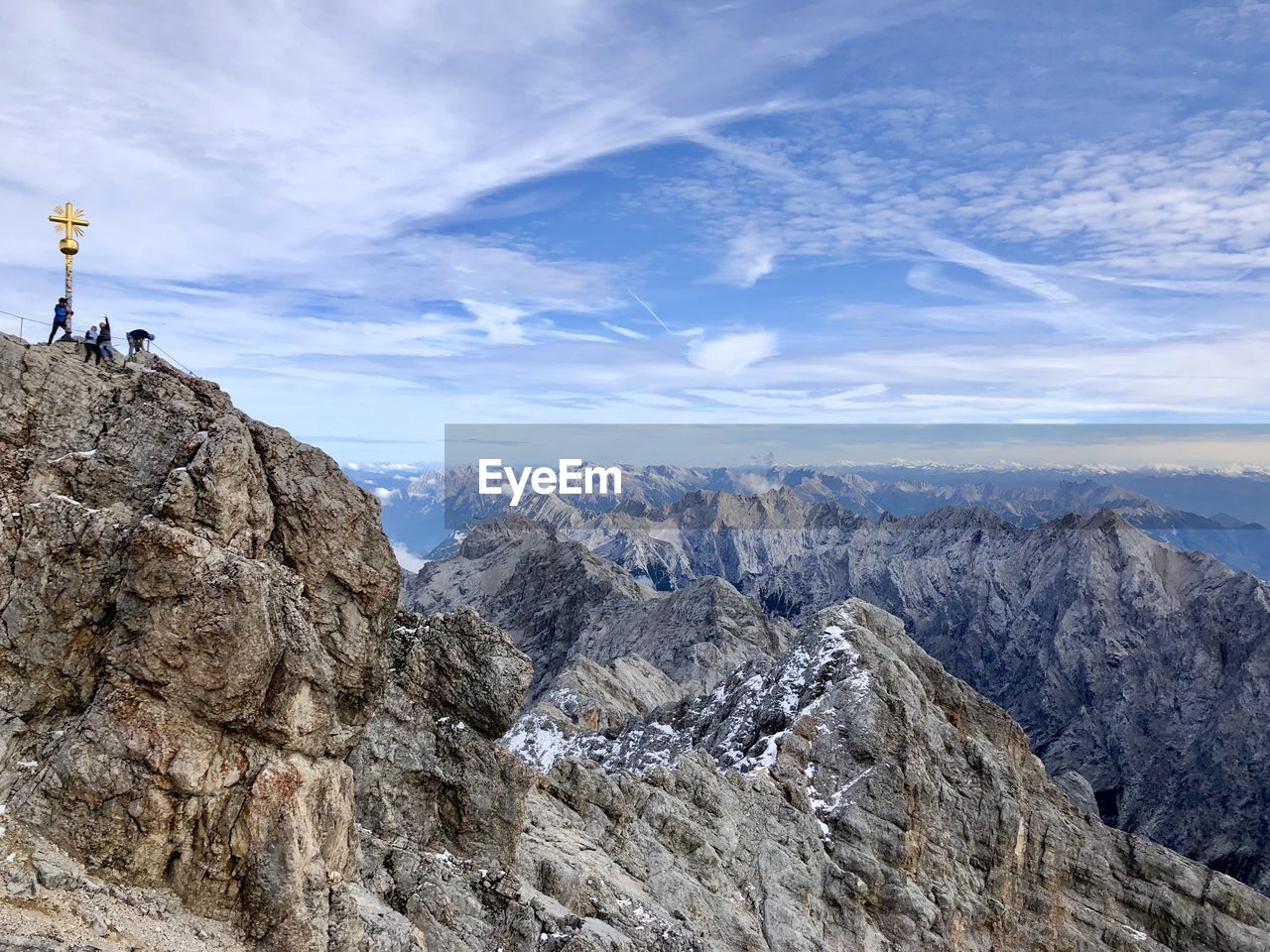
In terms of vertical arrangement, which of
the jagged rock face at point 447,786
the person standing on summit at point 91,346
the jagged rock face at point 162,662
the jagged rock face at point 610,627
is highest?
the person standing on summit at point 91,346

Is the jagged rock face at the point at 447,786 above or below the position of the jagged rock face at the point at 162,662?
below

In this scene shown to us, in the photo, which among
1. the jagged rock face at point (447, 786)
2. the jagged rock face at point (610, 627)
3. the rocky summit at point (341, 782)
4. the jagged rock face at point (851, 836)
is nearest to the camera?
the rocky summit at point (341, 782)

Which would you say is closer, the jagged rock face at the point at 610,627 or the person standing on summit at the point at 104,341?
the person standing on summit at the point at 104,341

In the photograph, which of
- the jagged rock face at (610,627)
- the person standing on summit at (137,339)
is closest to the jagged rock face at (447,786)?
the person standing on summit at (137,339)

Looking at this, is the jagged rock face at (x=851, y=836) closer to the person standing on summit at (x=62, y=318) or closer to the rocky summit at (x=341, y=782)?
the rocky summit at (x=341, y=782)

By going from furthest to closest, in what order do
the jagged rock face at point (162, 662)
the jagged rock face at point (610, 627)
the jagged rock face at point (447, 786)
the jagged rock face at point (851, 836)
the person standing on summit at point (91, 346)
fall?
the jagged rock face at point (610, 627), the jagged rock face at point (851, 836), the jagged rock face at point (447, 786), the person standing on summit at point (91, 346), the jagged rock face at point (162, 662)

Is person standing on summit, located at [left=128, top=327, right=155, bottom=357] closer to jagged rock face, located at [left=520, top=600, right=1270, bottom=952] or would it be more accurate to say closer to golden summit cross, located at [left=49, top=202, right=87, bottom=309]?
golden summit cross, located at [left=49, top=202, right=87, bottom=309]

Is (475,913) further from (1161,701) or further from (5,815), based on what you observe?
(1161,701)
